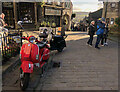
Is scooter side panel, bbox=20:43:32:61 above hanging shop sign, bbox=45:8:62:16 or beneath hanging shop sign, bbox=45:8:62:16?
beneath

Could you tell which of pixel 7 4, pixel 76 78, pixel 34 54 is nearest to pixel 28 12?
pixel 7 4

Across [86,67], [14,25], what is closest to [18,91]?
[86,67]

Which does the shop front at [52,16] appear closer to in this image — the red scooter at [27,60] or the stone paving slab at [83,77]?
the stone paving slab at [83,77]

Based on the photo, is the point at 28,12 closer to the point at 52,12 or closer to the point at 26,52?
the point at 52,12

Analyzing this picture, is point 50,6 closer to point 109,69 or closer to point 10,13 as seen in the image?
point 10,13

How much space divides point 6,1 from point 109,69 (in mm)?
16747

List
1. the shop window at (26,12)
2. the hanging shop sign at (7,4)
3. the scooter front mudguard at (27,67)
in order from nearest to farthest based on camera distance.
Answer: the scooter front mudguard at (27,67), the hanging shop sign at (7,4), the shop window at (26,12)

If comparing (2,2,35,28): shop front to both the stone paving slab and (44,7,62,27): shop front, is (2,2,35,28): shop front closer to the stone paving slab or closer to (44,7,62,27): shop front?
(44,7,62,27): shop front

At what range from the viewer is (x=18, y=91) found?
114 inches

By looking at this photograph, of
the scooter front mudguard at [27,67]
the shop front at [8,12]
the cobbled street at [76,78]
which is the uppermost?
the shop front at [8,12]

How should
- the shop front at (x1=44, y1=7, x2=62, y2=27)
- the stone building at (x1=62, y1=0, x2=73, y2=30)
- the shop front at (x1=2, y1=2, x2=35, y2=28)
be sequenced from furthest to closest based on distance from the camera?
the stone building at (x1=62, y1=0, x2=73, y2=30) → the shop front at (x1=44, y1=7, x2=62, y2=27) → the shop front at (x1=2, y1=2, x2=35, y2=28)

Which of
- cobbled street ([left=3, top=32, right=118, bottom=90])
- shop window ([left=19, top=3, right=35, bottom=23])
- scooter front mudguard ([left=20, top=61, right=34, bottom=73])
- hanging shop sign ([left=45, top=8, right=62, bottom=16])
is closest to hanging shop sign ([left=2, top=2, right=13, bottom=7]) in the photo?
shop window ([left=19, top=3, right=35, bottom=23])

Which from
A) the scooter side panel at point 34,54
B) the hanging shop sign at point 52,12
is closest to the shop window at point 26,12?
the hanging shop sign at point 52,12

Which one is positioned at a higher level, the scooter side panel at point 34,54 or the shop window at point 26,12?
the shop window at point 26,12
